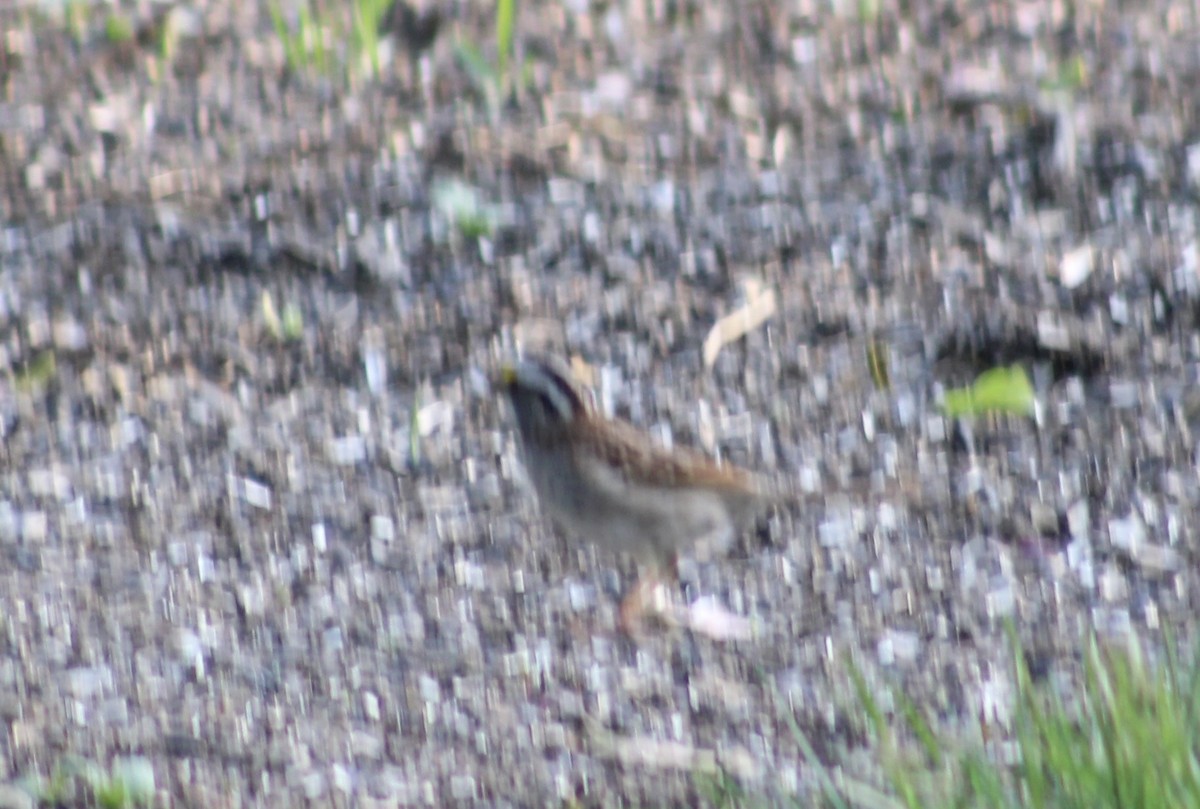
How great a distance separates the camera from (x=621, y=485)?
4.18 metres

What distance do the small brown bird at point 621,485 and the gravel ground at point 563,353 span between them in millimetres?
142

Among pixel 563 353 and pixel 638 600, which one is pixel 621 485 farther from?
pixel 563 353

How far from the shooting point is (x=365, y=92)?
228 inches

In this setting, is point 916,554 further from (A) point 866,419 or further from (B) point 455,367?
(B) point 455,367

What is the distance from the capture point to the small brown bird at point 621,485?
412cm

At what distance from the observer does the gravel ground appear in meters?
3.85

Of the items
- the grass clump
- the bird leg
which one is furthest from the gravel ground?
the grass clump

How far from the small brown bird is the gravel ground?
0.47ft

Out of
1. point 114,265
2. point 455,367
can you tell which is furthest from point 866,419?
point 114,265

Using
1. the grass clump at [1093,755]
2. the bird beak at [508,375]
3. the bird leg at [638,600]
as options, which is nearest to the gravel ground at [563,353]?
the bird leg at [638,600]

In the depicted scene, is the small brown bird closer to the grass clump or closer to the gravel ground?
the gravel ground

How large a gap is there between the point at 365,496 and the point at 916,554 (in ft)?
4.56

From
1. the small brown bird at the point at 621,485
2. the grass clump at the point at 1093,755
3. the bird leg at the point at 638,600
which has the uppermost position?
the small brown bird at the point at 621,485

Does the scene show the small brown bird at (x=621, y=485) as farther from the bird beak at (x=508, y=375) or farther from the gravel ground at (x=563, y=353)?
the gravel ground at (x=563, y=353)
